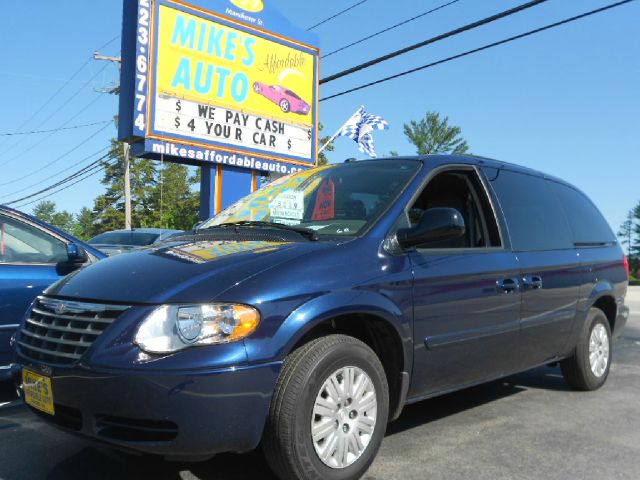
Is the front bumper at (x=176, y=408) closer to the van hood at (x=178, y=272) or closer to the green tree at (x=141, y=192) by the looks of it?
the van hood at (x=178, y=272)

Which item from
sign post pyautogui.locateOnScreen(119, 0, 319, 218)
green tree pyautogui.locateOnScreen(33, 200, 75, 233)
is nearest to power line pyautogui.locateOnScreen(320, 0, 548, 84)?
sign post pyautogui.locateOnScreen(119, 0, 319, 218)

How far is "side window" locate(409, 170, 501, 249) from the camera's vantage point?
13.4 feet

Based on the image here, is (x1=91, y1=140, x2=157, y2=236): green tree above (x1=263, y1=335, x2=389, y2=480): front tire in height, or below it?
above

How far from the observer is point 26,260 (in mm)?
4762

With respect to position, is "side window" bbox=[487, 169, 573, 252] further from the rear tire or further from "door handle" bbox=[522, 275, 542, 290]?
the rear tire

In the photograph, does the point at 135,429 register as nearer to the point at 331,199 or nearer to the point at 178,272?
the point at 178,272

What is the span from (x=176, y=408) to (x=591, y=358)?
389 cm

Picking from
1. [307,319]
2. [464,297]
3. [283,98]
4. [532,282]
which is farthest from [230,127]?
[307,319]

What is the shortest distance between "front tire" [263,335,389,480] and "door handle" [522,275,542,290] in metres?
1.53

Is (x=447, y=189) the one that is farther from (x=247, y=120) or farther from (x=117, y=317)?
(x=247, y=120)

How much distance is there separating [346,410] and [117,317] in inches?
44.3

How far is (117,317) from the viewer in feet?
8.55

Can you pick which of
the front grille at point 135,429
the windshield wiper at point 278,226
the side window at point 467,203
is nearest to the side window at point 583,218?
the side window at point 467,203

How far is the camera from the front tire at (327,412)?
2619 mm
